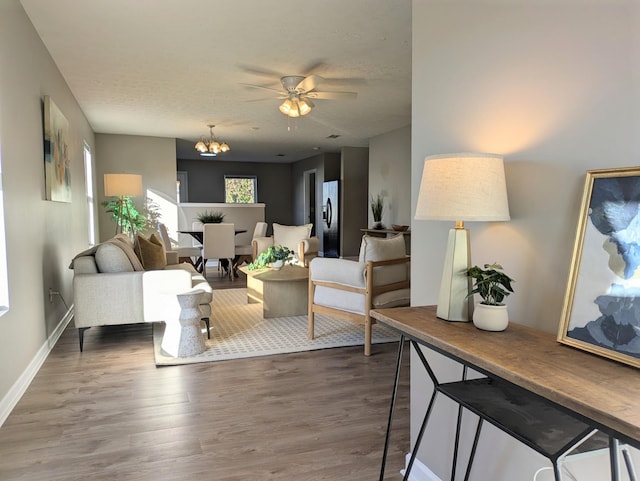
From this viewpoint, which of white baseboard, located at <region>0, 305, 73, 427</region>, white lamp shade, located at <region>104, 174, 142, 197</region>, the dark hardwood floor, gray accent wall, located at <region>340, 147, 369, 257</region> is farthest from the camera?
gray accent wall, located at <region>340, 147, 369, 257</region>

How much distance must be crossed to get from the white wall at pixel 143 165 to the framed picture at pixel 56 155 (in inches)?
135

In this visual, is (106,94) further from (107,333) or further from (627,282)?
(627,282)

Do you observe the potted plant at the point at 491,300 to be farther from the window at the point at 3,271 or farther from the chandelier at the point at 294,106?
the chandelier at the point at 294,106

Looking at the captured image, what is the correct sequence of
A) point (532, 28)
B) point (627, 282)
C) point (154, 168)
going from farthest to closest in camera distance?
point (154, 168), point (532, 28), point (627, 282)

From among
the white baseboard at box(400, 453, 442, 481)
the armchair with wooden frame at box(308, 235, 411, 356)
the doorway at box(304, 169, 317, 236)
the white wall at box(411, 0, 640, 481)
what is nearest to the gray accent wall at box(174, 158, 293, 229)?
the doorway at box(304, 169, 317, 236)

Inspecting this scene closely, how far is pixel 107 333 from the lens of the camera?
411cm

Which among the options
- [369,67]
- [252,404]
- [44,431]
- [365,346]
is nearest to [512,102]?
[252,404]

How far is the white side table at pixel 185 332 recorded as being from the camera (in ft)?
11.1

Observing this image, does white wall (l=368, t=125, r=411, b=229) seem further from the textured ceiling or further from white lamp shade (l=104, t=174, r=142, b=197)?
white lamp shade (l=104, t=174, r=142, b=197)

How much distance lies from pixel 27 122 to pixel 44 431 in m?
2.12

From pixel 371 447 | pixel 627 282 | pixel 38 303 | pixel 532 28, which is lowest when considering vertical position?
pixel 371 447

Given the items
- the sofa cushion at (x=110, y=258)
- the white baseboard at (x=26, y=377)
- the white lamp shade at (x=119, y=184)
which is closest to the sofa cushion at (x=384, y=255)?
the sofa cushion at (x=110, y=258)

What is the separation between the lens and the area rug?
3.46 metres

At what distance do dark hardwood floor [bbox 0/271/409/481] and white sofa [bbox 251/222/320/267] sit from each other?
274cm
